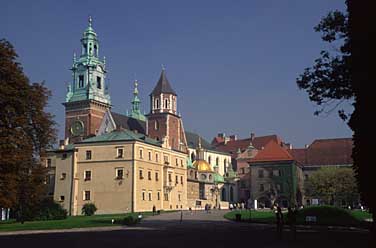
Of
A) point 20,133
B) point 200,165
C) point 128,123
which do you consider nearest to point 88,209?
point 20,133

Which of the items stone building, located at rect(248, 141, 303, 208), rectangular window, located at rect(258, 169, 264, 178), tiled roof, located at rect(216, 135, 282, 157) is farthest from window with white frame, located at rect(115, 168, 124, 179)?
tiled roof, located at rect(216, 135, 282, 157)

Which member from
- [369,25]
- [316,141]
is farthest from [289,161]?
[369,25]

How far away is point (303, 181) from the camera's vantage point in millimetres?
109250

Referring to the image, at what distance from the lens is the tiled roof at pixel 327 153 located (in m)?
114

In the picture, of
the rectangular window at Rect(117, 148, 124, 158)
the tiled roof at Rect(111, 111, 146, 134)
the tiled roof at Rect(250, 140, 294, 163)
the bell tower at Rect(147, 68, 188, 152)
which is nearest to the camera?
the rectangular window at Rect(117, 148, 124, 158)

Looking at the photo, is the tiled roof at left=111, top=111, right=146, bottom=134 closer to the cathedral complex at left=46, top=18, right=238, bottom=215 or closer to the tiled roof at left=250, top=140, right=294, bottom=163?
the cathedral complex at left=46, top=18, right=238, bottom=215

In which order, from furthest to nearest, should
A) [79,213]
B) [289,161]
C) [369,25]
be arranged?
[289,161], [79,213], [369,25]

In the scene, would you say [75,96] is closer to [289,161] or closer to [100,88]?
[100,88]

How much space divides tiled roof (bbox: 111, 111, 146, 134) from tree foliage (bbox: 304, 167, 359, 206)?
38094 mm

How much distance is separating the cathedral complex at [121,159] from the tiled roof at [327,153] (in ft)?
56.1

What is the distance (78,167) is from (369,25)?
57.4 m

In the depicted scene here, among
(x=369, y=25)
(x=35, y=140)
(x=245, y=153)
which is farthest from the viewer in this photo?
(x=245, y=153)

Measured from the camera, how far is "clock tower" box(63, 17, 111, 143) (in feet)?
352

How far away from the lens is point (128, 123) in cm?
10638
